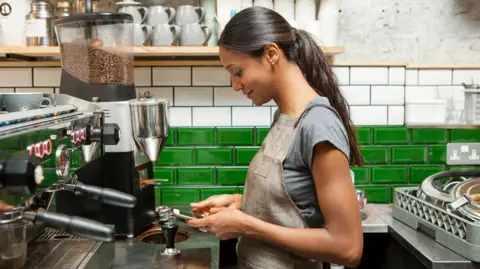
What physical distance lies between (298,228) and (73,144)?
592mm

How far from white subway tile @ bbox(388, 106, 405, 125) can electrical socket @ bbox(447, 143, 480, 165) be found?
0.77ft

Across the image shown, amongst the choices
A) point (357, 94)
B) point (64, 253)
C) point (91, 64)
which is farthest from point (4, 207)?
point (357, 94)

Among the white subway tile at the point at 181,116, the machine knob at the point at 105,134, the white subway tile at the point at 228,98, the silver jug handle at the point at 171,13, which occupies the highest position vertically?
the silver jug handle at the point at 171,13

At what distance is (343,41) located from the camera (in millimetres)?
2293

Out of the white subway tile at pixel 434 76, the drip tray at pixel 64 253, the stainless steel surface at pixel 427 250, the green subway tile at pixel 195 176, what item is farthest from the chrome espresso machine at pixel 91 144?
the white subway tile at pixel 434 76

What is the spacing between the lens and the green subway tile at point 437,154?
2260 millimetres

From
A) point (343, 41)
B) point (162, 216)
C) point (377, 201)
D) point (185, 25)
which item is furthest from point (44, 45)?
point (377, 201)

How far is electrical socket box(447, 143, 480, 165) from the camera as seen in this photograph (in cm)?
225

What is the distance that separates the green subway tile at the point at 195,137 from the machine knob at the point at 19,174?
Result: 1.50 meters

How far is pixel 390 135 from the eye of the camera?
89.0 inches

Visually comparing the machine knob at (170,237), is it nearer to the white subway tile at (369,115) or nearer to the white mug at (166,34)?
the white mug at (166,34)

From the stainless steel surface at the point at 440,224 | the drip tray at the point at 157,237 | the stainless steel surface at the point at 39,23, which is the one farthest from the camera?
the stainless steel surface at the point at 39,23

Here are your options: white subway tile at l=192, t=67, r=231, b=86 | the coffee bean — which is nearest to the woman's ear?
the coffee bean

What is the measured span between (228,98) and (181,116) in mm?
223
